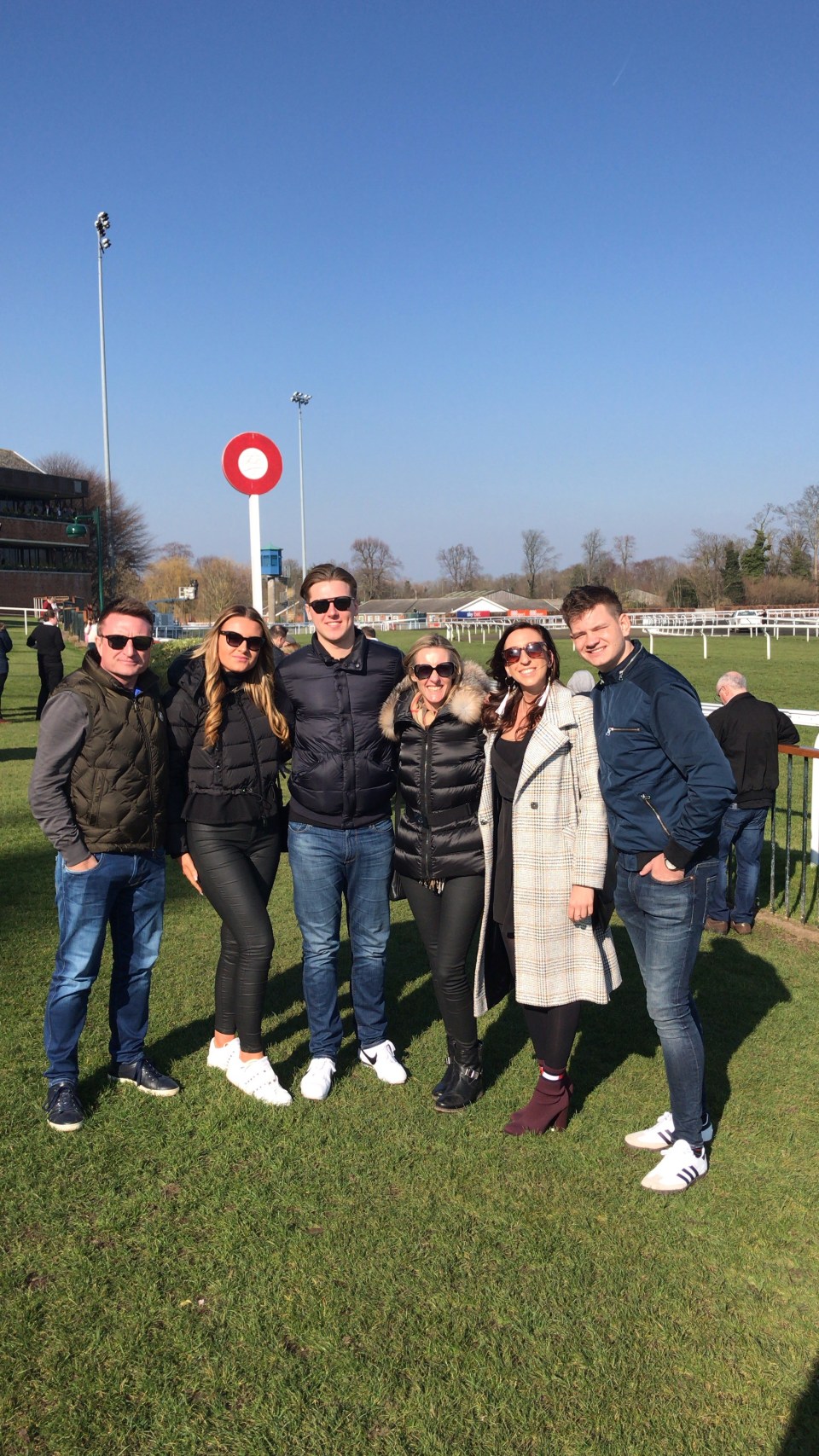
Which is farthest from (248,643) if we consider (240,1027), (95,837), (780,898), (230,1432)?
(780,898)

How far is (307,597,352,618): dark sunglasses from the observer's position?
404 centimetres

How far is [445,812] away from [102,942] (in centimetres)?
147

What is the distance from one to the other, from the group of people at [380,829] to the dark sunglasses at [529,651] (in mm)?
12

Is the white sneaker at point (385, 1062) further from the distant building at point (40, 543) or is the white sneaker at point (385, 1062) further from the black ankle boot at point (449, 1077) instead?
the distant building at point (40, 543)

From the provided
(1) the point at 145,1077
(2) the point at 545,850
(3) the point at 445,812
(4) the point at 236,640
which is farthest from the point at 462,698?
(1) the point at 145,1077

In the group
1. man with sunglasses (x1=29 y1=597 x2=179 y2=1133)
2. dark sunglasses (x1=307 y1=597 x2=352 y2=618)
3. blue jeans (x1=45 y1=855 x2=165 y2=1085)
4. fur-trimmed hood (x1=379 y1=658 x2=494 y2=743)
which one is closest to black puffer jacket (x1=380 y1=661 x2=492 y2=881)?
fur-trimmed hood (x1=379 y1=658 x2=494 y2=743)

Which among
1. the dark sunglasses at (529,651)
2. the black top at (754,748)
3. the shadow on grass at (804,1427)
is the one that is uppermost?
the dark sunglasses at (529,651)

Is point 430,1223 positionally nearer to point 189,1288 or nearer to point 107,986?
point 189,1288

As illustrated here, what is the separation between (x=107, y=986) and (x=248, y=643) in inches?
99.5

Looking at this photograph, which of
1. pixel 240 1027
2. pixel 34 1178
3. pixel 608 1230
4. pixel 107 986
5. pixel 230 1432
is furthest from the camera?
pixel 107 986

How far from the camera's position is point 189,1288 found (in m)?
2.96

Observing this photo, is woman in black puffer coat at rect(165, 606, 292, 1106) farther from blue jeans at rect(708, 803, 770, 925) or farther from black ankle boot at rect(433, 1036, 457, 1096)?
blue jeans at rect(708, 803, 770, 925)

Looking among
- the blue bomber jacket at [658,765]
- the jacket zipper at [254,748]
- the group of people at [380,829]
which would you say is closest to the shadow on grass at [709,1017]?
the group of people at [380,829]

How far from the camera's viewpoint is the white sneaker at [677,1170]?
11.4 ft
